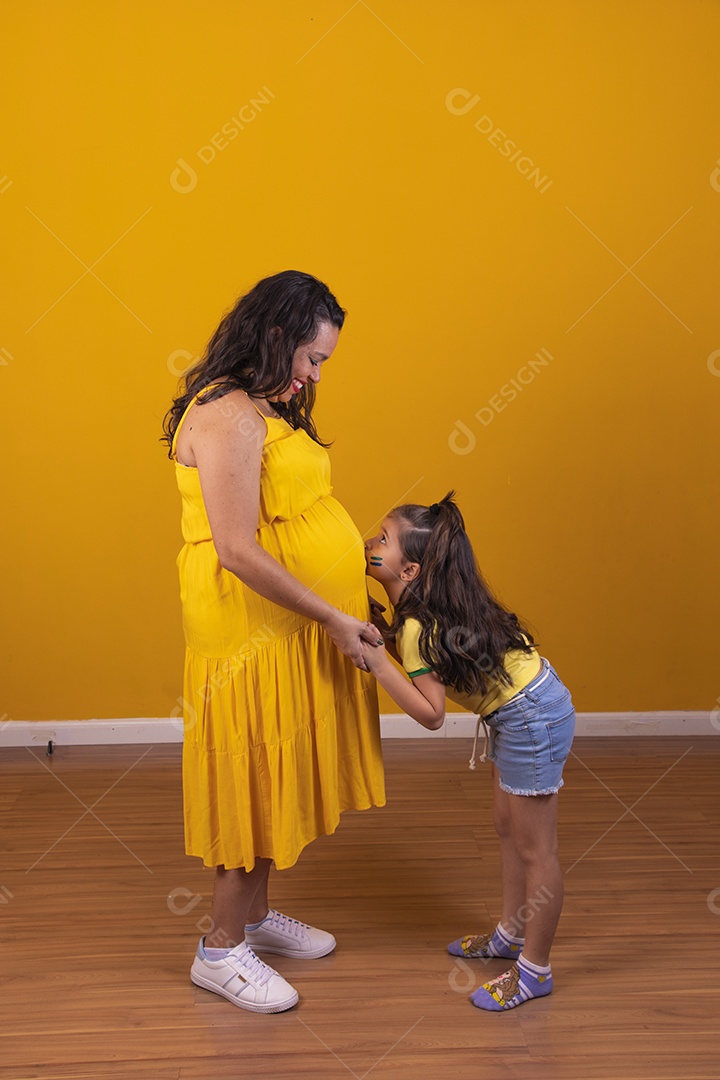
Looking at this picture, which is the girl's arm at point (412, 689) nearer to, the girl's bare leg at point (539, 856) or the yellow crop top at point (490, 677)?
the yellow crop top at point (490, 677)

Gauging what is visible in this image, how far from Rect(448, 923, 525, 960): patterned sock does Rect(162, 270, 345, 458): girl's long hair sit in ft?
3.86

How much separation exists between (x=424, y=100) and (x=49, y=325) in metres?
1.30

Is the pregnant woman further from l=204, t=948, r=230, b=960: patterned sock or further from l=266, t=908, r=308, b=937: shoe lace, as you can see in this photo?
l=266, t=908, r=308, b=937: shoe lace

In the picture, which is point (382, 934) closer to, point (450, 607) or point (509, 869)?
point (509, 869)

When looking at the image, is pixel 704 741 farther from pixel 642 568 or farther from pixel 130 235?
pixel 130 235

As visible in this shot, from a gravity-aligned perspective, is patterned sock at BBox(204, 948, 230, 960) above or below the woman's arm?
below

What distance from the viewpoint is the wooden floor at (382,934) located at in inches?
76.5

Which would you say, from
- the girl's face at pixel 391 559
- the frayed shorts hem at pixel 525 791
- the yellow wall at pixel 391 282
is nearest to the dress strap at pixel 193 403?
the girl's face at pixel 391 559

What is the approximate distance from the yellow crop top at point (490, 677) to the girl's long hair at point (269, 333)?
0.49 metres

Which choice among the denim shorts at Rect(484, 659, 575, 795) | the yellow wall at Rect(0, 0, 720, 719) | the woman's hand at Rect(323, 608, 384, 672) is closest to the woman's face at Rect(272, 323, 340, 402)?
the woman's hand at Rect(323, 608, 384, 672)

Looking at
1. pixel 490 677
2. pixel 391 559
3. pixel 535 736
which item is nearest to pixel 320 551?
pixel 391 559

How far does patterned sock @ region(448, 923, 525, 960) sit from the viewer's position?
7.34 feet

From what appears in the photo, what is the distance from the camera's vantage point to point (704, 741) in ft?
11.6

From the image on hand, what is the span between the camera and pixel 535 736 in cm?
202
